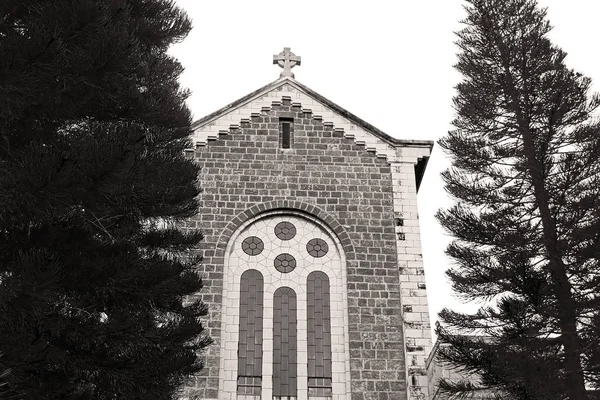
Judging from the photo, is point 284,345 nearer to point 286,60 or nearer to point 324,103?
point 324,103

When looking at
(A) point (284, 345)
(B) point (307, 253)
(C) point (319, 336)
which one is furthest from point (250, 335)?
(B) point (307, 253)

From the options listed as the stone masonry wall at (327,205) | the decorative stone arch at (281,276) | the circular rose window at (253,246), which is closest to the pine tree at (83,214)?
the decorative stone arch at (281,276)

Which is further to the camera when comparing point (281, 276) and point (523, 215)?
point (281, 276)

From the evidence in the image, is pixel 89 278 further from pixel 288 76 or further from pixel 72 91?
pixel 288 76

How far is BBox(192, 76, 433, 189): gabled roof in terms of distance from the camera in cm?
1714

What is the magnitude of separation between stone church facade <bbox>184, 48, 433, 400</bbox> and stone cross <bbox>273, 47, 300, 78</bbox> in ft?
1.16

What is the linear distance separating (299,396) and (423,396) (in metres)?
2.31

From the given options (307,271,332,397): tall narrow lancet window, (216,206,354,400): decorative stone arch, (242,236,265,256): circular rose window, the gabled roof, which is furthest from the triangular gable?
(307,271,332,397): tall narrow lancet window

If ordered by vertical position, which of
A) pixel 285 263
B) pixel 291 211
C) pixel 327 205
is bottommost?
pixel 285 263

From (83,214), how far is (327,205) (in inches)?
269

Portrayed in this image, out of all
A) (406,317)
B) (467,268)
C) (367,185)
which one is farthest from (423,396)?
(367,185)

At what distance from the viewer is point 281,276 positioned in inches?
620

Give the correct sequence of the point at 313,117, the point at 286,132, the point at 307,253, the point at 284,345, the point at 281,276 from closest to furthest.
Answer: the point at 284,345
the point at 281,276
the point at 307,253
the point at 286,132
the point at 313,117

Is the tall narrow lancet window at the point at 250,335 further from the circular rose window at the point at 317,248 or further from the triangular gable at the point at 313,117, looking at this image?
the triangular gable at the point at 313,117
